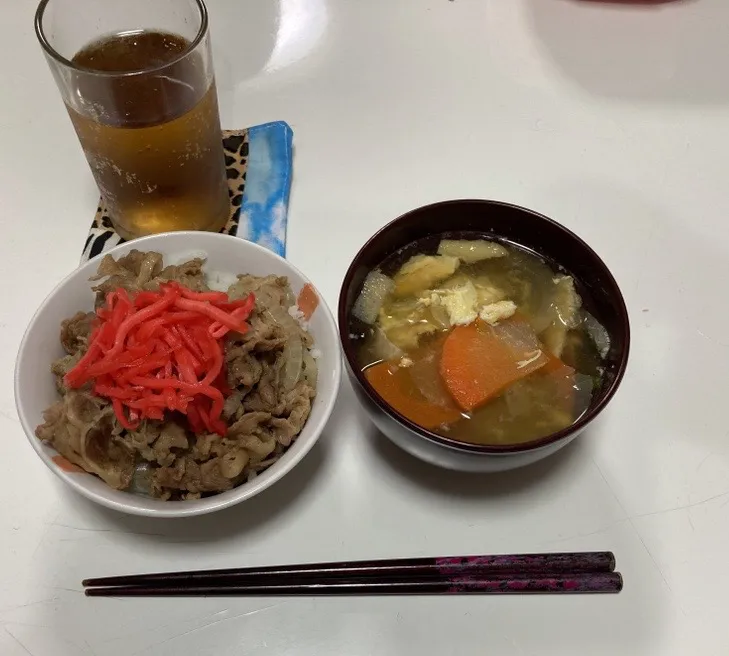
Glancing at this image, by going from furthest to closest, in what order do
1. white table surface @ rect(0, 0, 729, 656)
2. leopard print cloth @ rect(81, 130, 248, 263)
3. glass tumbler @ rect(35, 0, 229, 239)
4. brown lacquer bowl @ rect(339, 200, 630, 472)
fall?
leopard print cloth @ rect(81, 130, 248, 263) → glass tumbler @ rect(35, 0, 229, 239) → white table surface @ rect(0, 0, 729, 656) → brown lacquer bowl @ rect(339, 200, 630, 472)

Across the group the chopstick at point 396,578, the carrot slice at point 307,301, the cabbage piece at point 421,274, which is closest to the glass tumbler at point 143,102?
the carrot slice at point 307,301

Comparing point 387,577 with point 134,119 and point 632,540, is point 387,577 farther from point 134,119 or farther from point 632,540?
point 134,119

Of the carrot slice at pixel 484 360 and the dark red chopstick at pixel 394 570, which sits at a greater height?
the carrot slice at pixel 484 360

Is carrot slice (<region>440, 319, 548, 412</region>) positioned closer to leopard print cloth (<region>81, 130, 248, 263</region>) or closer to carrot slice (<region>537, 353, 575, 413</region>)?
carrot slice (<region>537, 353, 575, 413</region>)

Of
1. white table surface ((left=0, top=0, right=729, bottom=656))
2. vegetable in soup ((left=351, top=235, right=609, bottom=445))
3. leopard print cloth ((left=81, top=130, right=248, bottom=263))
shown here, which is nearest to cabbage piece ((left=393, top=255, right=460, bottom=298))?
vegetable in soup ((left=351, top=235, right=609, bottom=445))

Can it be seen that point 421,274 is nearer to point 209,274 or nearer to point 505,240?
point 505,240

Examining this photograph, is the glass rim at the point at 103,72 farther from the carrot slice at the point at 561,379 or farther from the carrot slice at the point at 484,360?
the carrot slice at the point at 561,379

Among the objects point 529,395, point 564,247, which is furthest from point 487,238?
point 529,395
